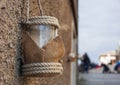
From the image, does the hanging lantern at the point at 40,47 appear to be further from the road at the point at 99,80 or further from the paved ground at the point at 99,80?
the road at the point at 99,80

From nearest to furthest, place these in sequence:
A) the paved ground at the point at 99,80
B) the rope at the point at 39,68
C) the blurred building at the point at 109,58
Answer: the rope at the point at 39,68
the paved ground at the point at 99,80
the blurred building at the point at 109,58

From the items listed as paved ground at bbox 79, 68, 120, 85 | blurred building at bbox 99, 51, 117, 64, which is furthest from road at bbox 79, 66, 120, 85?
blurred building at bbox 99, 51, 117, 64

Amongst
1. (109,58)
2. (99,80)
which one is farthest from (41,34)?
(109,58)

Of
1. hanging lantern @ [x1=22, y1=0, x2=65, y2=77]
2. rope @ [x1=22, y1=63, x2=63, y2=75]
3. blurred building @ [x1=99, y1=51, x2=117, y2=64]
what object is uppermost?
hanging lantern @ [x1=22, y1=0, x2=65, y2=77]

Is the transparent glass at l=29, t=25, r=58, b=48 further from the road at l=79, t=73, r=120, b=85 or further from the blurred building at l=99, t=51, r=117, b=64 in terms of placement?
the blurred building at l=99, t=51, r=117, b=64

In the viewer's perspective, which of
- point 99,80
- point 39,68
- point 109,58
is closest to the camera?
point 39,68

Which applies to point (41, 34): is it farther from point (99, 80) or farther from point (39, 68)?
point (99, 80)

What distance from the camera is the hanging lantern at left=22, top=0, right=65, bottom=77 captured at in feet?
4.42

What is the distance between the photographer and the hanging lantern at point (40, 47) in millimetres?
1349

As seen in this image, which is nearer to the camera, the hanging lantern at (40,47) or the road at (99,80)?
the hanging lantern at (40,47)

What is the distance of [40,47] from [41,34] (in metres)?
0.05

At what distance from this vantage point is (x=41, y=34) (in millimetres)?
1392

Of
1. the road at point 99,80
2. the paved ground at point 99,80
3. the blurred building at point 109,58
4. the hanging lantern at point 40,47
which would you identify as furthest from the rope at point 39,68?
the blurred building at point 109,58

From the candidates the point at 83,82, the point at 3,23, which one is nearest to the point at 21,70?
the point at 3,23
